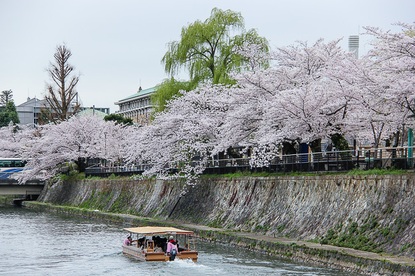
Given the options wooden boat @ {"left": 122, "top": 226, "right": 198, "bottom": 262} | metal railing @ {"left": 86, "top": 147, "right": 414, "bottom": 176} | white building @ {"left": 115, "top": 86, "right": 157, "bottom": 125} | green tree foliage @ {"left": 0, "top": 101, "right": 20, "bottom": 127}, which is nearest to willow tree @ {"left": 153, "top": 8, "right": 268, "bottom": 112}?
metal railing @ {"left": 86, "top": 147, "right": 414, "bottom": 176}

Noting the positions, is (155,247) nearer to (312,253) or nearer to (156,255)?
(156,255)

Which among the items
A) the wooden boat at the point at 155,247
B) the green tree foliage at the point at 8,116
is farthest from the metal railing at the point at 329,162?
the green tree foliage at the point at 8,116

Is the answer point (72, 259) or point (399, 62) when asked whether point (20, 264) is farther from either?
point (399, 62)

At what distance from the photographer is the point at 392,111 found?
35.5 m

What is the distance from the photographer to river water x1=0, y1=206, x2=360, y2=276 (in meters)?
29.9

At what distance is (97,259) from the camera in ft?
114

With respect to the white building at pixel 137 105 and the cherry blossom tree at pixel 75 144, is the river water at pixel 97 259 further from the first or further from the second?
the white building at pixel 137 105

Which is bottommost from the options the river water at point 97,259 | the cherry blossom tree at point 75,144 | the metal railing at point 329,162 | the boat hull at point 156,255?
the river water at point 97,259

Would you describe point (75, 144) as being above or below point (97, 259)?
above

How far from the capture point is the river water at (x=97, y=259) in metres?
29.9

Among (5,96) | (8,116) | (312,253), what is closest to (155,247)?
(312,253)

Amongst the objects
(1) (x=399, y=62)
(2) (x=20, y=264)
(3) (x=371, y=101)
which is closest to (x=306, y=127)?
(3) (x=371, y=101)

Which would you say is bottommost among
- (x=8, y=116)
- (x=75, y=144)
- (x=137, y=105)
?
(x=75, y=144)

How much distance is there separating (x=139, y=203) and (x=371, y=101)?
25.9 metres
